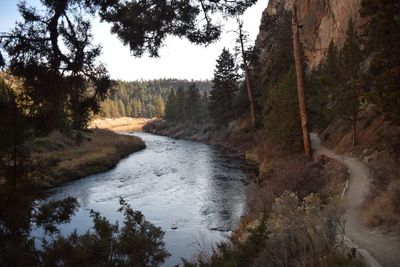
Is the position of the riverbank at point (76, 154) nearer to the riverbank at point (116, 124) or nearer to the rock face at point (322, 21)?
the rock face at point (322, 21)

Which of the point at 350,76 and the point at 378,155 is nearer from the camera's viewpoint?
the point at 378,155

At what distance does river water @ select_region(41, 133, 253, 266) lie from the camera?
17.7 meters

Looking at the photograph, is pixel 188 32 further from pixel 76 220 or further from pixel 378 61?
pixel 76 220

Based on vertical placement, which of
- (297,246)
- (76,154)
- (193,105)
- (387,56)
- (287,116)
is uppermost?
(387,56)

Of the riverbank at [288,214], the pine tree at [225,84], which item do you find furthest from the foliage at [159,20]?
the pine tree at [225,84]

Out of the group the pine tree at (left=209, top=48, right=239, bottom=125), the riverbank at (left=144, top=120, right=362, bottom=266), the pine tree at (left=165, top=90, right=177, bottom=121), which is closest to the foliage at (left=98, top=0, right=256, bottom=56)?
the riverbank at (left=144, top=120, right=362, bottom=266)

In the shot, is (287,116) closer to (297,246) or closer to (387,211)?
(387,211)

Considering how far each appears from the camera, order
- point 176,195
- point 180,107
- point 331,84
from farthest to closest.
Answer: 1. point 180,107
2. point 331,84
3. point 176,195

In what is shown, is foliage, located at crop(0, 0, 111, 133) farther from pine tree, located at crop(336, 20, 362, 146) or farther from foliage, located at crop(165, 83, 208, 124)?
foliage, located at crop(165, 83, 208, 124)

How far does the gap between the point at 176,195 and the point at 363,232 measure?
16.6 meters

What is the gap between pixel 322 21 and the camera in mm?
57562

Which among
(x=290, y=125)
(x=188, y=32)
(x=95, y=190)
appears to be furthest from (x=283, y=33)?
(x=188, y=32)

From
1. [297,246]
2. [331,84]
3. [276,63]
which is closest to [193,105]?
[276,63]

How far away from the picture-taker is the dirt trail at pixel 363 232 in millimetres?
7832
